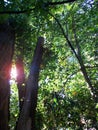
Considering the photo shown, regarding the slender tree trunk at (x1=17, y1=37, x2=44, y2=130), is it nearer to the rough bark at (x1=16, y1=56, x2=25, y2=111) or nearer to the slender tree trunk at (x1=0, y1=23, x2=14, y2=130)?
the slender tree trunk at (x1=0, y1=23, x2=14, y2=130)

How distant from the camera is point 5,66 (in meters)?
6.88

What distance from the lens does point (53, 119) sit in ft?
30.6

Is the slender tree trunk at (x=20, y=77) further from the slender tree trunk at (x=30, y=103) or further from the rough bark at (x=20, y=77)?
the slender tree trunk at (x=30, y=103)

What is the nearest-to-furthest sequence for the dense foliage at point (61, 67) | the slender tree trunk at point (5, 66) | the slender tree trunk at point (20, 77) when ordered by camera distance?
the slender tree trunk at point (5, 66), the slender tree trunk at point (20, 77), the dense foliage at point (61, 67)

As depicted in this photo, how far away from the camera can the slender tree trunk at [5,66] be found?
19.8 ft

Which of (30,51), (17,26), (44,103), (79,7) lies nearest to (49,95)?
(44,103)

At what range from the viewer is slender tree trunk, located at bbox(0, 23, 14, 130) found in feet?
19.8

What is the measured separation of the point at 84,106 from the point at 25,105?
13.9 feet

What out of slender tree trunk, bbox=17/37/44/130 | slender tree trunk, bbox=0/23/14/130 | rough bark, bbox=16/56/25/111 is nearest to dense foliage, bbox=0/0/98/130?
rough bark, bbox=16/56/25/111

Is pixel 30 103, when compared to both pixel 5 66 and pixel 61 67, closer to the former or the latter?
pixel 5 66

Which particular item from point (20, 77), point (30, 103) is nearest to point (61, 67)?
point (20, 77)

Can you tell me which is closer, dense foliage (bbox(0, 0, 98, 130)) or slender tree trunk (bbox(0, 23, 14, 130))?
slender tree trunk (bbox(0, 23, 14, 130))

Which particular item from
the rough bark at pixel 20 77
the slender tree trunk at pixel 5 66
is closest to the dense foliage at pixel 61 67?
the rough bark at pixel 20 77

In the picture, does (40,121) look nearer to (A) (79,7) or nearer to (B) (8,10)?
(A) (79,7)
